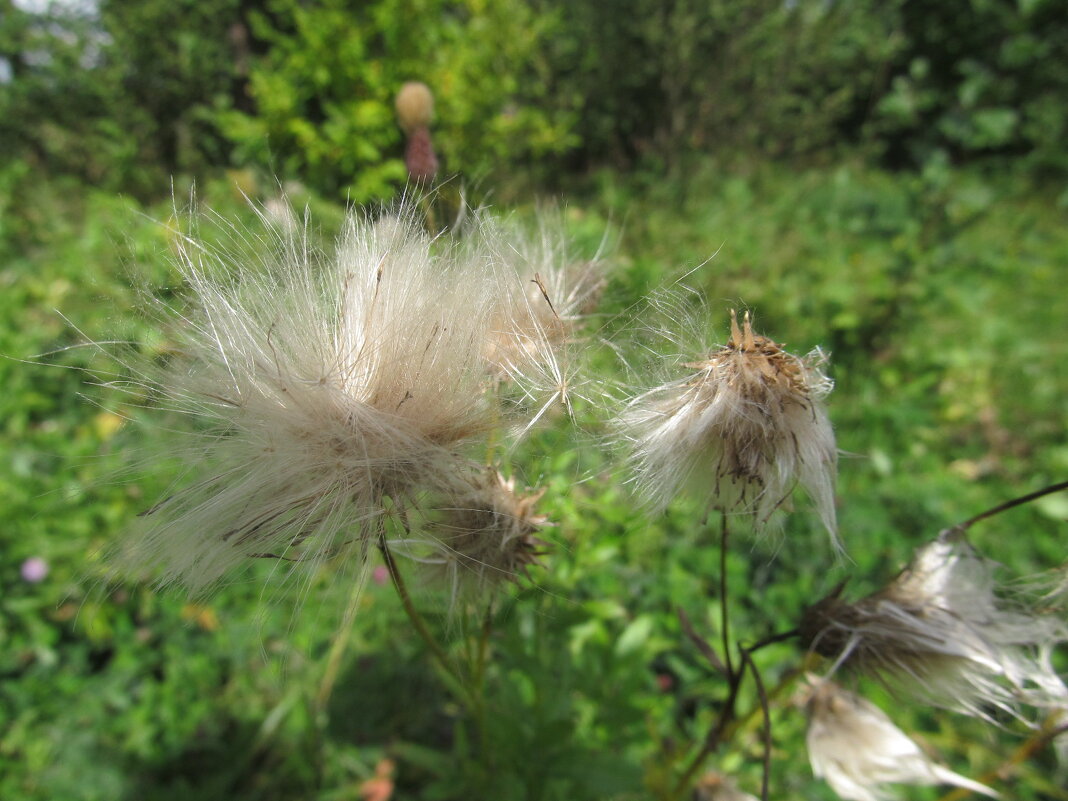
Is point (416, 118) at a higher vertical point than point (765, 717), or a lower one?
higher

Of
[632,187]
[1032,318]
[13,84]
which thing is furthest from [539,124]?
[13,84]

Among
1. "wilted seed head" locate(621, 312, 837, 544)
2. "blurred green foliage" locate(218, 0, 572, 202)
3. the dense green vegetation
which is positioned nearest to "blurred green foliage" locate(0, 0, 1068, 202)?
the dense green vegetation

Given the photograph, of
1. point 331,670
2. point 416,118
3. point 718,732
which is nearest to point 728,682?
point 718,732

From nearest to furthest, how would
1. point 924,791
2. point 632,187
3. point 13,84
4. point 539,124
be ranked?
point 924,791 < point 539,124 < point 632,187 < point 13,84

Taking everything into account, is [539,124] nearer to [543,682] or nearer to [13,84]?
[543,682]

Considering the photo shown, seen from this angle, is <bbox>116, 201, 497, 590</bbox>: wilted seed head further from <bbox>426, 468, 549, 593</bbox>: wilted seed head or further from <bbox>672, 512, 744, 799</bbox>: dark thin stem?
<bbox>672, 512, 744, 799</bbox>: dark thin stem

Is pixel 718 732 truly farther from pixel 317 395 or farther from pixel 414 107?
pixel 414 107
